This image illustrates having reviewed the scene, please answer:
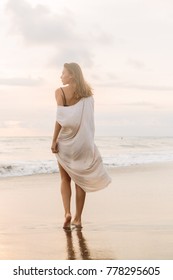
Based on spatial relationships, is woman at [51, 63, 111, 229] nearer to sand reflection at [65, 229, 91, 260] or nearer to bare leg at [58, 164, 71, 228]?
bare leg at [58, 164, 71, 228]

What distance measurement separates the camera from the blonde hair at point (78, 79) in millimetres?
6617

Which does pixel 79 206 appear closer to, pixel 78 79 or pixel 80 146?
pixel 80 146

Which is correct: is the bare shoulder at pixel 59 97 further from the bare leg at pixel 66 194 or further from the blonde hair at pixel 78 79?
the bare leg at pixel 66 194

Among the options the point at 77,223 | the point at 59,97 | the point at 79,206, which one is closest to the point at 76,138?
the point at 59,97

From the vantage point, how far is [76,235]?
6.07m

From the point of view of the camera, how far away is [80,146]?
671cm

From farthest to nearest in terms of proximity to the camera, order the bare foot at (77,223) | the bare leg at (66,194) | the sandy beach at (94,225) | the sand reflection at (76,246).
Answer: the bare foot at (77,223), the bare leg at (66,194), the sandy beach at (94,225), the sand reflection at (76,246)

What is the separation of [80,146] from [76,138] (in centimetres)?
11

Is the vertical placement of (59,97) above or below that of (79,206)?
above

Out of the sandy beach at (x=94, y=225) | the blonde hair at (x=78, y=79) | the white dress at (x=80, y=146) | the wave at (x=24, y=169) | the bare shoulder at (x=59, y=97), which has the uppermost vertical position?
the blonde hair at (x=78, y=79)

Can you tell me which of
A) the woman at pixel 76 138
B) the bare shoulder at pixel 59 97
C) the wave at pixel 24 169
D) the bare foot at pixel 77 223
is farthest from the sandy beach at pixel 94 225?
the wave at pixel 24 169

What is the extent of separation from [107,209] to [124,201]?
835 millimetres

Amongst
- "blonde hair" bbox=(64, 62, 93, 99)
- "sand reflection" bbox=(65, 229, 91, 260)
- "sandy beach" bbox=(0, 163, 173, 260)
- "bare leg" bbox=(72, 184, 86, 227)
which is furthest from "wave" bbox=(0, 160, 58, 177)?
"sand reflection" bbox=(65, 229, 91, 260)

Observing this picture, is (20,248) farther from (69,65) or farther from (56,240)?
(69,65)
